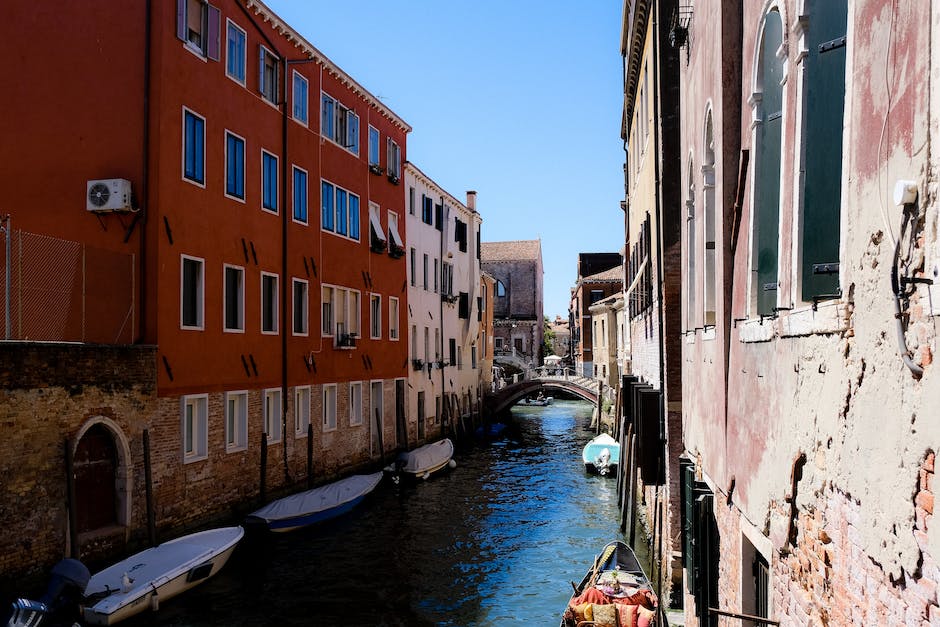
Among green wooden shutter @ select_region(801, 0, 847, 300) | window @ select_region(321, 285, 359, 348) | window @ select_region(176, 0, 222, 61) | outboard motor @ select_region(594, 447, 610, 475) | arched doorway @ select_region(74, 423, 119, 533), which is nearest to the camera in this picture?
green wooden shutter @ select_region(801, 0, 847, 300)

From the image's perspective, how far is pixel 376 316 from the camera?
24.0 meters

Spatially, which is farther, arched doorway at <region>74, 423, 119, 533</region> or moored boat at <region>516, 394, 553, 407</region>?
moored boat at <region>516, 394, 553, 407</region>

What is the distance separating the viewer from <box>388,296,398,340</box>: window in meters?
25.0

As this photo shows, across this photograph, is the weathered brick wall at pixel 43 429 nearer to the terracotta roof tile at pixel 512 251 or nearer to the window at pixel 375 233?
the window at pixel 375 233

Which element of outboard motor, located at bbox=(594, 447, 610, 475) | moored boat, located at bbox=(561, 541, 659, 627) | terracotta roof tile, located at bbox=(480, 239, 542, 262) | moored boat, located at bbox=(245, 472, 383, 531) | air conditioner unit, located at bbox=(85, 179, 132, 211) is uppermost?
terracotta roof tile, located at bbox=(480, 239, 542, 262)

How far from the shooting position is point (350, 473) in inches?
836

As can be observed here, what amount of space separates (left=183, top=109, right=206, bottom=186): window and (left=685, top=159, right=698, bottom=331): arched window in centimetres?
940

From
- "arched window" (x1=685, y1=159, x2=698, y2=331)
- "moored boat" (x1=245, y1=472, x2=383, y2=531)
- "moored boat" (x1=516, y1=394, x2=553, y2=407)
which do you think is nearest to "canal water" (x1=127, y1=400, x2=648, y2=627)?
"moored boat" (x1=245, y1=472, x2=383, y2=531)

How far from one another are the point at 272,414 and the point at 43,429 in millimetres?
6728

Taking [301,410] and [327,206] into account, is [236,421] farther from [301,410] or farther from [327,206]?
[327,206]

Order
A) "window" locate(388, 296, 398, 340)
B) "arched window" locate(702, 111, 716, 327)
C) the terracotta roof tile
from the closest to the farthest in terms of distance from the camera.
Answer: "arched window" locate(702, 111, 716, 327), "window" locate(388, 296, 398, 340), the terracotta roof tile

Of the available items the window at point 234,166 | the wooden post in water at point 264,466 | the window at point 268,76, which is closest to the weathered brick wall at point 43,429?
the wooden post in water at point 264,466

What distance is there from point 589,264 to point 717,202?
58.7 meters

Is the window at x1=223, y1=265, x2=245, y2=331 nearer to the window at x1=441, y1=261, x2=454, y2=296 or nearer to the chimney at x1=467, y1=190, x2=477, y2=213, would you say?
the window at x1=441, y1=261, x2=454, y2=296
